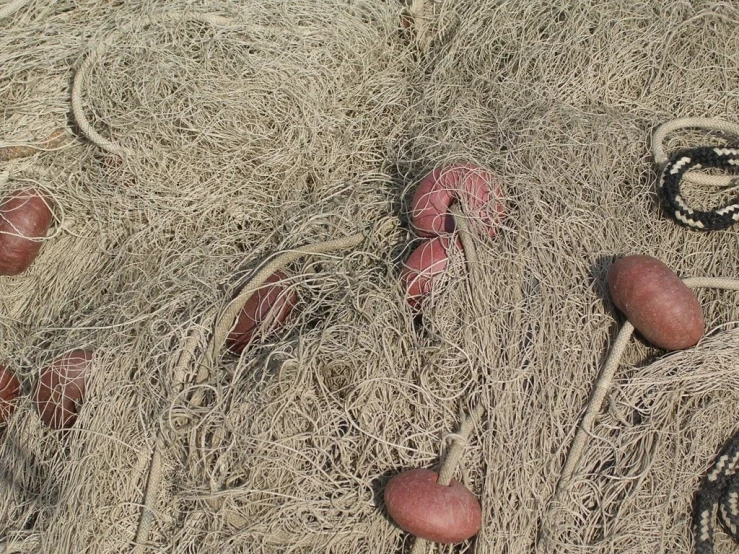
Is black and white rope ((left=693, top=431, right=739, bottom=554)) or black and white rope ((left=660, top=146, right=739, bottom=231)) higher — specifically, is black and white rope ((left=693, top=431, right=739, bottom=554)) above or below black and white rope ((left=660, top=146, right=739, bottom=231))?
below

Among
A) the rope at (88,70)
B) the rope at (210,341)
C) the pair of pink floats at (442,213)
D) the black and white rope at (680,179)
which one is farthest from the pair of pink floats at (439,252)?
the rope at (88,70)

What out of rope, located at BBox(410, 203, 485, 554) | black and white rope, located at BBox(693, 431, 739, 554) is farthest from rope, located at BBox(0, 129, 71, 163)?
black and white rope, located at BBox(693, 431, 739, 554)

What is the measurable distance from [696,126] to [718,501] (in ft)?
4.63

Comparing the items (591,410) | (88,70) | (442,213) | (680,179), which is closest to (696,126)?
(680,179)

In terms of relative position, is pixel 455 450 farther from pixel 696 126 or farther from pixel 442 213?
pixel 696 126

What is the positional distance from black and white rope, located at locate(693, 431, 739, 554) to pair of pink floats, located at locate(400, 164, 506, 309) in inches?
40.1

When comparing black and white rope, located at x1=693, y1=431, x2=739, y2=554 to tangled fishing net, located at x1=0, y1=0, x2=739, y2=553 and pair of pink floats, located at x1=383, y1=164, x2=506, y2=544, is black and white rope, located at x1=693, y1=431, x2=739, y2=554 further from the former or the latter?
pair of pink floats, located at x1=383, y1=164, x2=506, y2=544

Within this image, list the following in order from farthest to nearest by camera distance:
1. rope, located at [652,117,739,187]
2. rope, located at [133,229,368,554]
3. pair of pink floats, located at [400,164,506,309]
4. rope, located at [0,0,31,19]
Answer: rope, located at [0,0,31,19]
rope, located at [652,117,739,187]
pair of pink floats, located at [400,164,506,309]
rope, located at [133,229,368,554]

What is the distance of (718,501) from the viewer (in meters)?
2.17

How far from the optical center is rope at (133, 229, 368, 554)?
2268 millimetres

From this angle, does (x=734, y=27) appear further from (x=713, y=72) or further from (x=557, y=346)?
(x=557, y=346)

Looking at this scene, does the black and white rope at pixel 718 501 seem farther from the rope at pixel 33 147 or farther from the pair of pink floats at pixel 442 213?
the rope at pixel 33 147

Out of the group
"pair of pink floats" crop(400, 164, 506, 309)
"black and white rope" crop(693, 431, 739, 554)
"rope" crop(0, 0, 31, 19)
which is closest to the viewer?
"black and white rope" crop(693, 431, 739, 554)

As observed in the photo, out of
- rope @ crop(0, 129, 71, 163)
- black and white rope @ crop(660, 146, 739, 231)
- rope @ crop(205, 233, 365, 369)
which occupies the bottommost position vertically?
rope @ crop(205, 233, 365, 369)
